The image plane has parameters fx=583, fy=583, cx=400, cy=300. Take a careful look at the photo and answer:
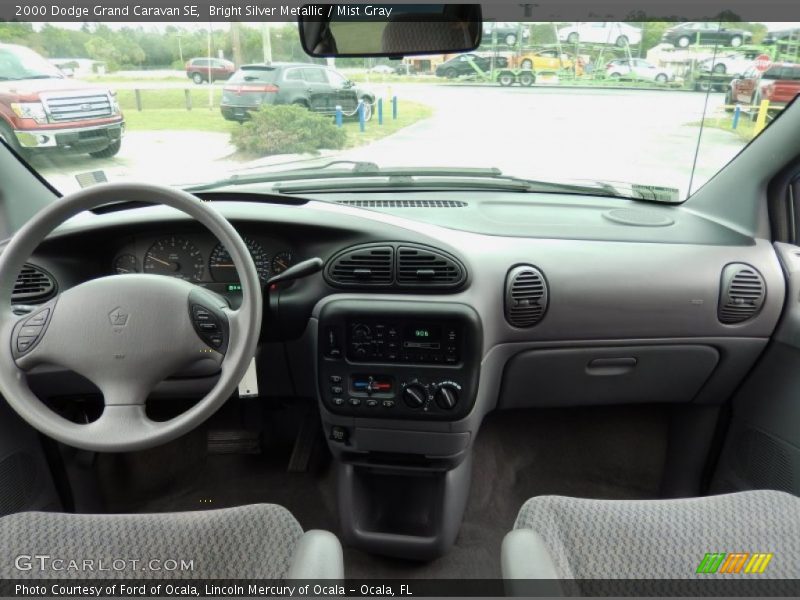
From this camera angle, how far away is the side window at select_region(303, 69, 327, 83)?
2352 millimetres

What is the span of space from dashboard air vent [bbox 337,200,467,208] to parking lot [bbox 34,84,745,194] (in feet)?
0.72

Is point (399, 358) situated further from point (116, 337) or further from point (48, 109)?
point (48, 109)

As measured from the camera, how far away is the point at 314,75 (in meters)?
2.38

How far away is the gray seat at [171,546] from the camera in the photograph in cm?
143

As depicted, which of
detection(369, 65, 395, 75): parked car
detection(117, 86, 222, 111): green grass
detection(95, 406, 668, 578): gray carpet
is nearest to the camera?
detection(369, 65, 395, 75): parked car

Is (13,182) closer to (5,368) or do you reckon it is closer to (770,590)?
(5,368)

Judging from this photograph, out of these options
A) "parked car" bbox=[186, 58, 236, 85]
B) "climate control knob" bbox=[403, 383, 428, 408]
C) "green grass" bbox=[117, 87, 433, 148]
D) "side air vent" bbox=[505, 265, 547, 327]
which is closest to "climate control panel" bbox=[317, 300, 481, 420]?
"climate control knob" bbox=[403, 383, 428, 408]

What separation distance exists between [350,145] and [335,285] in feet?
2.54

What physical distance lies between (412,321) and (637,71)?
1.41 metres

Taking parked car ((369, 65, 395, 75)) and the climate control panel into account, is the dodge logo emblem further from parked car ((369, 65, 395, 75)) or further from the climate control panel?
parked car ((369, 65, 395, 75))

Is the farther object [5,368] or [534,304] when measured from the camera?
[534,304]

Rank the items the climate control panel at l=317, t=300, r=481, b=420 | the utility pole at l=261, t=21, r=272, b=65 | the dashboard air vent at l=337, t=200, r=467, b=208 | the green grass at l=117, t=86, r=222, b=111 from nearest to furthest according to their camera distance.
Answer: the climate control panel at l=317, t=300, r=481, b=420, the utility pole at l=261, t=21, r=272, b=65, the dashboard air vent at l=337, t=200, r=467, b=208, the green grass at l=117, t=86, r=222, b=111

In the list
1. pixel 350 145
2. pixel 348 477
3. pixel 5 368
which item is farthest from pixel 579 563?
pixel 350 145

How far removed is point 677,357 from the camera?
2.32 meters
